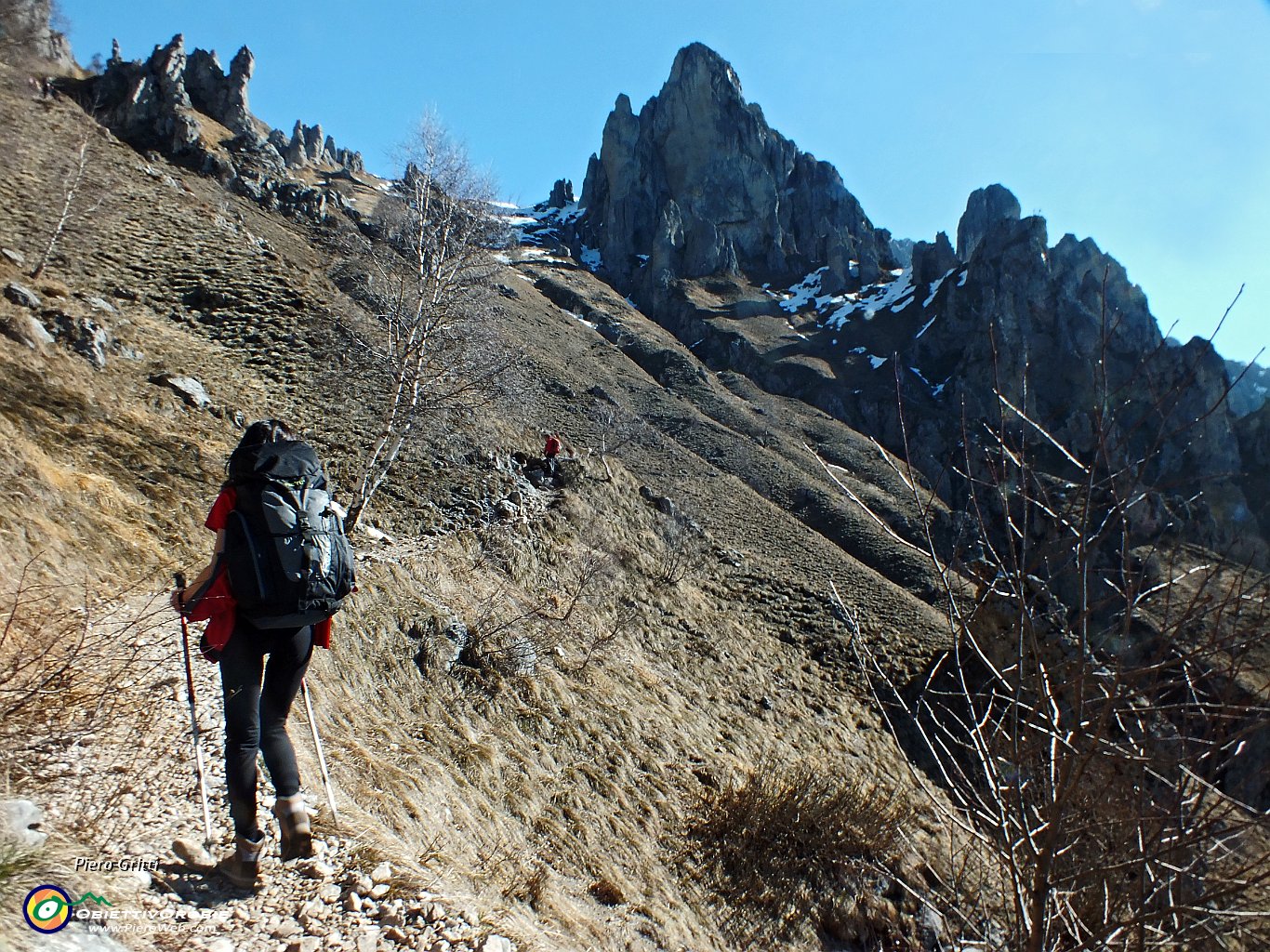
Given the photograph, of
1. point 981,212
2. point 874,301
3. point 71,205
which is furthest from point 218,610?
point 981,212

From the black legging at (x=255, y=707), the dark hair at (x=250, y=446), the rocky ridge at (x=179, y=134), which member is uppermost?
the rocky ridge at (x=179, y=134)

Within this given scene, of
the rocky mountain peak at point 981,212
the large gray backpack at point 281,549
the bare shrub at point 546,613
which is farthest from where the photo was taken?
the rocky mountain peak at point 981,212

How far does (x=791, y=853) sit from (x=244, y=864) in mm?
5507

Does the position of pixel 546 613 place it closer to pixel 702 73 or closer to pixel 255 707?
pixel 255 707

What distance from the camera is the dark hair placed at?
108 inches

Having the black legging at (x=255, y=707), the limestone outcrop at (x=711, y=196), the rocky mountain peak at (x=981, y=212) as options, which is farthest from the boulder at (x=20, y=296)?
the rocky mountain peak at (x=981, y=212)

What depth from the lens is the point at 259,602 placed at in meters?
2.66

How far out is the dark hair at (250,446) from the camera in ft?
9.04

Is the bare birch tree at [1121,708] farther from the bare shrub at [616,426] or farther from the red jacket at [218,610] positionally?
the bare shrub at [616,426]

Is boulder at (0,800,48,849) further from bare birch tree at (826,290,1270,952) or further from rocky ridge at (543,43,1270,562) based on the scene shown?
rocky ridge at (543,43,1270,562)

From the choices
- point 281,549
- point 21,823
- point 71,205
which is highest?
point 71,205

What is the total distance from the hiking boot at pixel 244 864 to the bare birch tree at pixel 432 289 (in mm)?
7542

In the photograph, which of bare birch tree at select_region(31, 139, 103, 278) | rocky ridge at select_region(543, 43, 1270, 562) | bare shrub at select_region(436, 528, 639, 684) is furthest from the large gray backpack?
rocky ridge at select_region(543, 43, 1270, 562)

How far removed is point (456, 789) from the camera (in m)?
6.20
